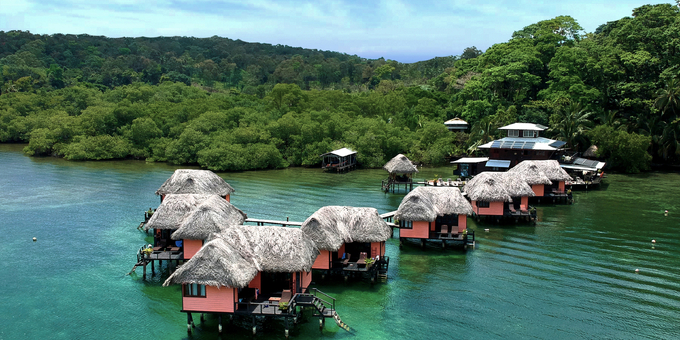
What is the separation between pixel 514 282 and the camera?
27859mm

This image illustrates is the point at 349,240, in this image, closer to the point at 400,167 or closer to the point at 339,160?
the point at 400,167

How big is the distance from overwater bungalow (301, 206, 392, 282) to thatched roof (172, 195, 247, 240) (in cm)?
465

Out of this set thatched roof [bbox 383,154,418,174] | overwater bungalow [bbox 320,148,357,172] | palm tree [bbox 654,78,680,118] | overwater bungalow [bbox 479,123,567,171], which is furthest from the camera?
overwater bungalow [bbox 320,148,357,172]

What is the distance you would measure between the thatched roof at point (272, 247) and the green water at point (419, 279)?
8.36 ft

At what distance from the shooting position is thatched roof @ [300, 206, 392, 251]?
26984 millimetres

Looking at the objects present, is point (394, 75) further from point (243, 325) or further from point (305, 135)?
point (243, 325)

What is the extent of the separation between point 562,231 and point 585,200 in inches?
462

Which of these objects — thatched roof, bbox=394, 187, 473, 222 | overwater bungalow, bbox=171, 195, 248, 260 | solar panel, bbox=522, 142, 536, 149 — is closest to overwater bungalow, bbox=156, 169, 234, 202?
overwater bungalow, bbox=171, 195, 248, 260

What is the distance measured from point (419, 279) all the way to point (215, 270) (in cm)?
1152

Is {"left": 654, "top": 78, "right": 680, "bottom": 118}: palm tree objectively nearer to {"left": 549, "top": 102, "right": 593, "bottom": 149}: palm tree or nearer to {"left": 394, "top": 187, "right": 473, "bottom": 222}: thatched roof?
{"left": 549, "top": 102, "right": 593, "bottom": 149}: palm tree

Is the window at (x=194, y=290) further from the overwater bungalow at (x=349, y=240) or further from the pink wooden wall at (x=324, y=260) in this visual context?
the pink wooden wall at (x=324, y=260)

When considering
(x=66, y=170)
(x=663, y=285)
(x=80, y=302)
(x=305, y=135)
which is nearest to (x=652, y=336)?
(x=663, y=285)

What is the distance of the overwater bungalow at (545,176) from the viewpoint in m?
45.6

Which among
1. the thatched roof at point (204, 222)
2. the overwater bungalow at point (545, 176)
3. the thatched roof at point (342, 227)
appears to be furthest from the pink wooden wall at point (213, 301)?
the overwater bungalow at point (545, 176)
